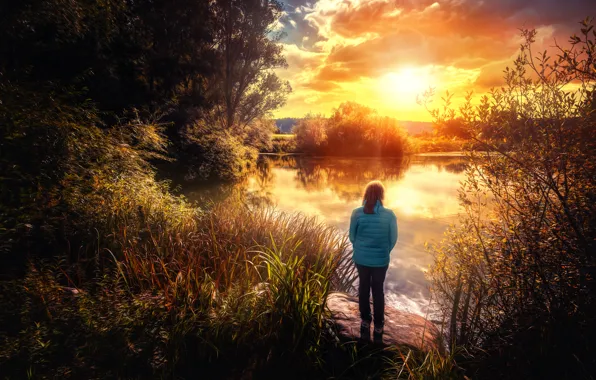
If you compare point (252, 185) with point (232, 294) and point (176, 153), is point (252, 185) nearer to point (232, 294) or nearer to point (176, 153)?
point (176, 153)

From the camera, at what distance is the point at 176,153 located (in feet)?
44.5

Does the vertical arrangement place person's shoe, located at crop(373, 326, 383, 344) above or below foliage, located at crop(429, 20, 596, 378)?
below

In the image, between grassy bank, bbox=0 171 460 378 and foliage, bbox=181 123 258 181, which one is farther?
foliage, bbox=181 123 258 181

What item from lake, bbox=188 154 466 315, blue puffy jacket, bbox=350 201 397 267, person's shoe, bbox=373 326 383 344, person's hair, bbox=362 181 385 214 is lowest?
lake, bbox=188 154 466 315

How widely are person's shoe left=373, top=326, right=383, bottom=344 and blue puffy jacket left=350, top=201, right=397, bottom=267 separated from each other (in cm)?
82

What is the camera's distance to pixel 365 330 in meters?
3.94

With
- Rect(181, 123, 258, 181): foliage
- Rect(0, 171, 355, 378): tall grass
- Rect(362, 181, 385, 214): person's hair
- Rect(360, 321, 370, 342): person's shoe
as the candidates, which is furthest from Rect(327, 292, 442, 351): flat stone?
Rect(181, 123, 258, 181): foliage

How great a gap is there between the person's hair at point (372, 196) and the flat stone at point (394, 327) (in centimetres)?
152

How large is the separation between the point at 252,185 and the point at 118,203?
1457 centimetres

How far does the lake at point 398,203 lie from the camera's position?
24.0ft

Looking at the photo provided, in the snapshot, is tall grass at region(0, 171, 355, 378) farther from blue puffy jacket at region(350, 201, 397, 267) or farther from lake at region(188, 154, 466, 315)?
lake at region(188, 154, 466, 315)

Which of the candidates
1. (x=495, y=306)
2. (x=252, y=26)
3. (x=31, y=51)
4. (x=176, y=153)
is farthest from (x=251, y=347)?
(x=252, y=26)

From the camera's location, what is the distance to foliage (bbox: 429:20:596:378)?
2809 millimetres

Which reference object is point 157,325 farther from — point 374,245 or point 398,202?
point 398,202
